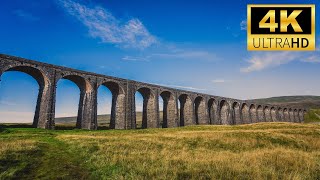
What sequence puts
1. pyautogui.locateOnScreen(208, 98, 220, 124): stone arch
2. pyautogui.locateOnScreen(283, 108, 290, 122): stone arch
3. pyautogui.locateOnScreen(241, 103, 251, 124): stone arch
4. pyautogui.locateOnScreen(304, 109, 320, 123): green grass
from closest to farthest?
1. pyautogui.locateOnScreen(208, 98, 220, 124): stone arch
2. pyautogui.locateOnScreen(241, 103, 251, 124): stone arch
3. pyautogui.locateOnScreen(283, 108, 290, 122): stone arch
4. pyautogui.locateOnScreen(304, 109, 320, 123): green grass

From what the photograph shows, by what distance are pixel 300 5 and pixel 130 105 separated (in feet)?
114

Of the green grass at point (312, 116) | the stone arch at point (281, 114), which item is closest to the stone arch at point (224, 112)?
the stone arch at point (281, 114)

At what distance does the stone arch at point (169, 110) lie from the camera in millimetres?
56656

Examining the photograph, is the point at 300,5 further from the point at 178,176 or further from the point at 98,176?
the point at 98,176

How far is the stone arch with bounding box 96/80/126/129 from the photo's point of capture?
4556 cm

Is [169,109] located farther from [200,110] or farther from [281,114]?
[281,114]

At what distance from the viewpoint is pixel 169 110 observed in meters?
57.5

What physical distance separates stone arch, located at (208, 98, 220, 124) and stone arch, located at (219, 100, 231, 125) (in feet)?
17.3

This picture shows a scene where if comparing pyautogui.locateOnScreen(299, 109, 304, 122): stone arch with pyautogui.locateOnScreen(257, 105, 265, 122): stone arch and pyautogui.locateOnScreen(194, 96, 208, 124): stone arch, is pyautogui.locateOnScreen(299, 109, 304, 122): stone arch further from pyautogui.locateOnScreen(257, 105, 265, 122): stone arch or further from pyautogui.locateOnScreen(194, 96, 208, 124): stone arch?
pyautogui.locateOnScreen(194, 96, 208, 124): stone arch

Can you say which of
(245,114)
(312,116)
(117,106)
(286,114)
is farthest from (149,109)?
(312,116)

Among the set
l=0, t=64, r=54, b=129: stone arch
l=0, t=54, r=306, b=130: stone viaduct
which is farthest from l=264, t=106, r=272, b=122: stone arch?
l=0, t=64, r=54, b=129: stone arch

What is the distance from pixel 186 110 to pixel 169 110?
6889 mm

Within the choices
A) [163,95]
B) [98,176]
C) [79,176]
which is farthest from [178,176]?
[163,95]

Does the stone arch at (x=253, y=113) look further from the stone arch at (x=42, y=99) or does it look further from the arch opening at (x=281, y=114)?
the stone arch at (x=42, y=99)
